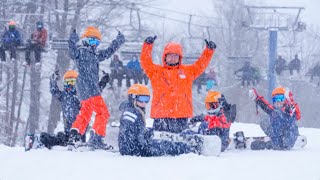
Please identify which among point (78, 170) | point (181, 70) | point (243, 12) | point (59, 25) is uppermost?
point (243, 12)

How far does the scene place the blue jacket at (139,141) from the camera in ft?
27.0

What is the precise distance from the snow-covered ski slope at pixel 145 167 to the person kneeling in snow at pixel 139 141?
8.6 inches

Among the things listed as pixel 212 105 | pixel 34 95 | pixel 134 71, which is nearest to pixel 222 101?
pixel 212 105

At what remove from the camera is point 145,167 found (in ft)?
22.8

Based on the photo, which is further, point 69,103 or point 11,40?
point 11,40

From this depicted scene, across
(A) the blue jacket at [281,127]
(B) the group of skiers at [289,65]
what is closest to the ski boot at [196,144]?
(A) the blue jacket at [281,127]

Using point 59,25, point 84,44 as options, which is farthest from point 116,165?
point 59,25

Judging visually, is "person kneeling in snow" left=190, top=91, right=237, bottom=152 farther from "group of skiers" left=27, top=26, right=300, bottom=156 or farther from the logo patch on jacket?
the logo patch on jacket

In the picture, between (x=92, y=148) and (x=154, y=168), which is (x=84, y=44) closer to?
(x=92, y=148)

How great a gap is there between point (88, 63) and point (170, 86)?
146 cm

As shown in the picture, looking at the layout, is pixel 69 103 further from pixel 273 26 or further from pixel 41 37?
pixel 273 26

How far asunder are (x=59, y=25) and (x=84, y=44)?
59.1 feet

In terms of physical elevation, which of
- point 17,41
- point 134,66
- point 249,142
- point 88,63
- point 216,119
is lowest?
point 249,142

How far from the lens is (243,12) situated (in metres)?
46.6
